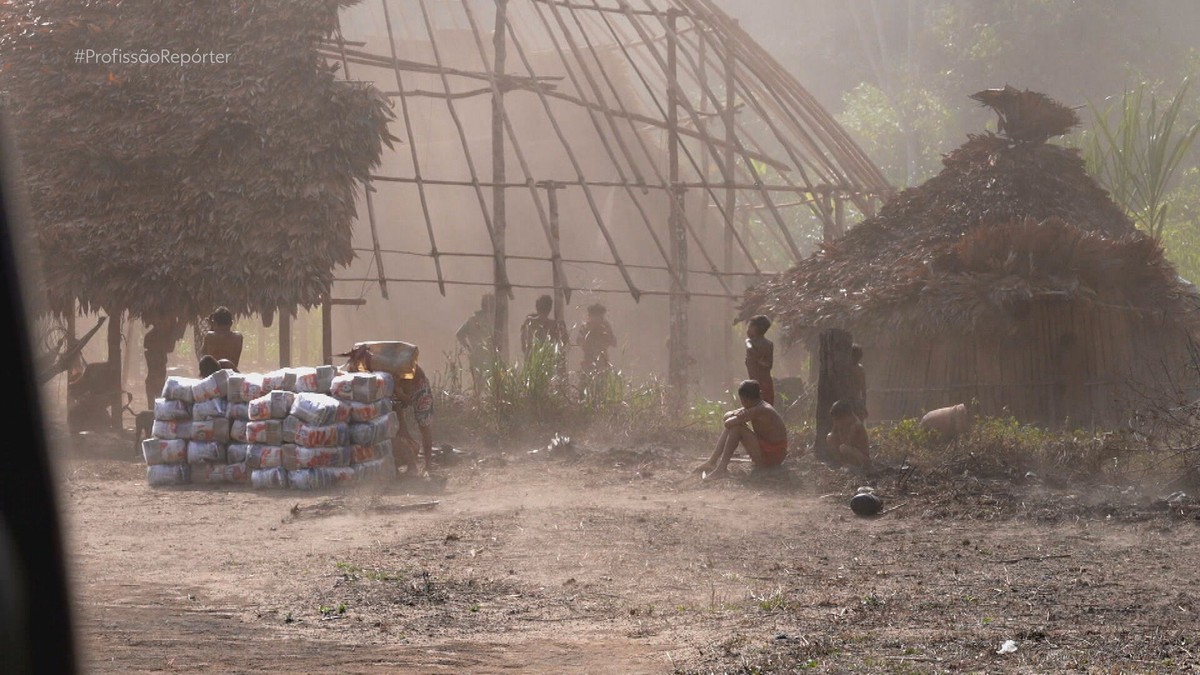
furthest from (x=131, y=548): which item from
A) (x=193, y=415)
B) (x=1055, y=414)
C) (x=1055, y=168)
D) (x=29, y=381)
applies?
(x=1055, y=168)

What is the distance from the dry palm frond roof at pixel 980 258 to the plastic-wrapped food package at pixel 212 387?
5.20 meters

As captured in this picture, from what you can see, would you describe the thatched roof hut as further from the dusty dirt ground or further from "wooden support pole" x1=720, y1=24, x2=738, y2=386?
"wooden support pole" x1=720, y1=24, x2=738, y2=386

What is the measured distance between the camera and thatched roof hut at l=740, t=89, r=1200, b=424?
36.6 ft

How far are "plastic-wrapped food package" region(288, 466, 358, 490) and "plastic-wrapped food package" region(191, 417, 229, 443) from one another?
70cm

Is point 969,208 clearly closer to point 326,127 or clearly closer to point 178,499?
point 326,127

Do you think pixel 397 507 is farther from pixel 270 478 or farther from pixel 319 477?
pixel 270 478

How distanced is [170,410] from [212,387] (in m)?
0.37

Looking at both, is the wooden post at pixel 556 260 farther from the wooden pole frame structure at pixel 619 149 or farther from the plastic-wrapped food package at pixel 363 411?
the plastic-wrapped food package at pixel 363 411

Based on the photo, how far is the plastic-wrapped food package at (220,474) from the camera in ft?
31.3

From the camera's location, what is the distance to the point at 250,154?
12758 mm

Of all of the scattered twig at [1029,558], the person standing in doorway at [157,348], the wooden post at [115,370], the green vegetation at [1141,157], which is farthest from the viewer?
the green vegetation at [1141,157]

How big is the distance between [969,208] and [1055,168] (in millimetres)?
1202

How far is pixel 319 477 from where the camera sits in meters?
9.16

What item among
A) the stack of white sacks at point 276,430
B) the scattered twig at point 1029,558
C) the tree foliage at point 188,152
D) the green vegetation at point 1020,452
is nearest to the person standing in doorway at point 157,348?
the tree foliage at point 188,152
